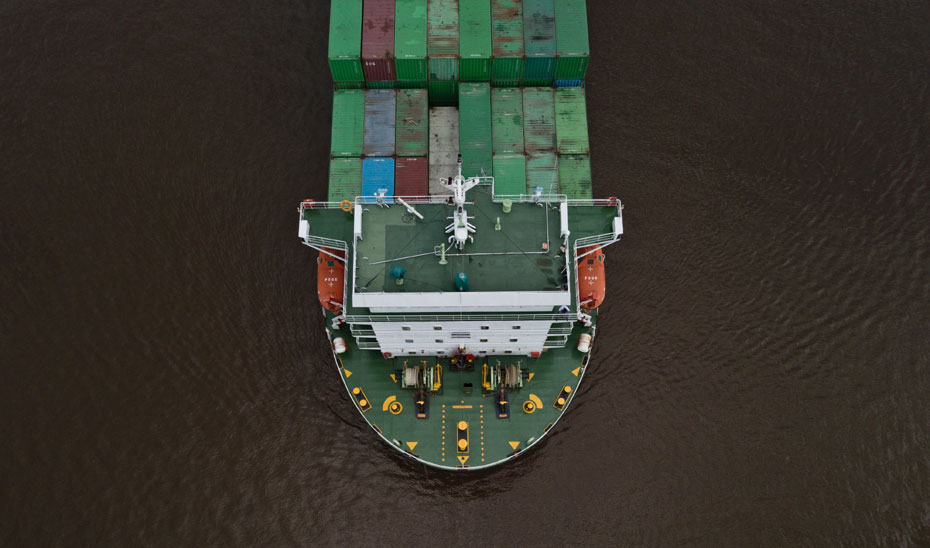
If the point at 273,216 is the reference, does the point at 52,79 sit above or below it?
above

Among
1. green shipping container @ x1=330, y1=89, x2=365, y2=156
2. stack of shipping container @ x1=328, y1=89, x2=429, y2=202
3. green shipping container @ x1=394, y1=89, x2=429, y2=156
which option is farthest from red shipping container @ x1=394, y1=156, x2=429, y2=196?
green shipping container @ x1=330, y1=89, x2=365, y2=156

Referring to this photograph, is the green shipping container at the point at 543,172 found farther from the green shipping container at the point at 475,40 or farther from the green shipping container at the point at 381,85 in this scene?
the green shipping container at the point at 381,85

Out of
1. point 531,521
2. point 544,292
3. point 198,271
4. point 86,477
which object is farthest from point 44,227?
point 531,521

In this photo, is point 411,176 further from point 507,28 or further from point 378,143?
point 507,28

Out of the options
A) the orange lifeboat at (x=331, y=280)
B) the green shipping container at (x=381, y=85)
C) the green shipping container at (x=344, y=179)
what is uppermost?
the green shipping container at (x=381, y=85)

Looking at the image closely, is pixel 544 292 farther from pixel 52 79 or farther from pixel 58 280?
pixel 52 79

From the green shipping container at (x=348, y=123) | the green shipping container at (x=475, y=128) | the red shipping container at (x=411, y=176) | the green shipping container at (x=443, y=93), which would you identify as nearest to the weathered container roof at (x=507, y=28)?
the green shipping container at (x=475, y=128)
